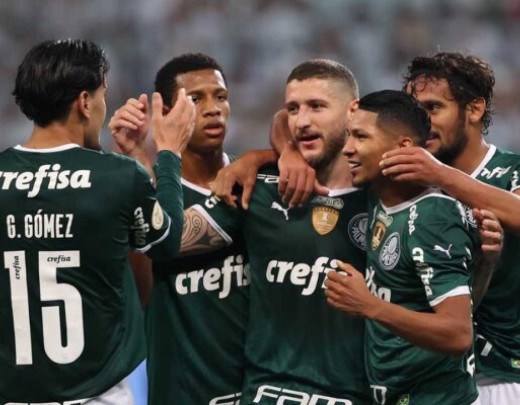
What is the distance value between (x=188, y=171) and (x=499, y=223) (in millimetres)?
1453

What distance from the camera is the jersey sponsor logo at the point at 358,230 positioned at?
4.27 m

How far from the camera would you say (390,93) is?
13.3 ft

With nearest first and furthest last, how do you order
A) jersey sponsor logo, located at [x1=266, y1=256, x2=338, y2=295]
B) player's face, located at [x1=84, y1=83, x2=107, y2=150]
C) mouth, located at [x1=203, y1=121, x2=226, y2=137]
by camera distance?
player's face, located at [x1=84, y1=83, x2=107, y2=150], jersey sponsor logo, located at [x1=266, y1=256, x2=338, y2=295], mouth, located at [x1=203, y1=121, x2=226, y2=137]

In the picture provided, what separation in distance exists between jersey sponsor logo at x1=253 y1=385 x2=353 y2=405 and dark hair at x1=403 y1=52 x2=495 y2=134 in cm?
131

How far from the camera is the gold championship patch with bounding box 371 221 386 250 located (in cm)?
396

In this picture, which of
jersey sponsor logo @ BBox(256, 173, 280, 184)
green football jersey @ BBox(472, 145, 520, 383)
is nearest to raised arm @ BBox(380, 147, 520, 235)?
green football jersey @ BBox(472, 145, 520, 383)

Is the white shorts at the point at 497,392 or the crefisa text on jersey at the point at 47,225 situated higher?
the crefisa text on jersey at the point at 47,225

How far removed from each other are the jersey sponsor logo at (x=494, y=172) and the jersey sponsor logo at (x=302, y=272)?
72 cm

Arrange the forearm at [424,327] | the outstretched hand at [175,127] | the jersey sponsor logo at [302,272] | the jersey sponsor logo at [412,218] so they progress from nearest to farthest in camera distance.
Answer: the forearm at [424,327]
the jersey sponsor logo at [412,218]
the outstretched hand at [175,127]
the jersey sponsor logo at [302,272]

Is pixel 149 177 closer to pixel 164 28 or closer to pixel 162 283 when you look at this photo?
pixel 162 283

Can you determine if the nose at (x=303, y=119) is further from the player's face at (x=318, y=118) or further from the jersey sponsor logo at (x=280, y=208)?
the jersey sponsor logo at (x=280, y=208)

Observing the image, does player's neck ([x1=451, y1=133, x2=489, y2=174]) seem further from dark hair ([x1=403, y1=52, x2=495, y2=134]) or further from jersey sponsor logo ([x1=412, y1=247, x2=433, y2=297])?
jersey sponsor logo ([x1=412, y1=247, x2=433, y2=297])

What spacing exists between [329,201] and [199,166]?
68cm

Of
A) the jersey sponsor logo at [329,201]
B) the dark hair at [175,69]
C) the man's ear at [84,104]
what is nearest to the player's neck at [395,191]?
Answer: the jersey sponsor logo at [329,201]
